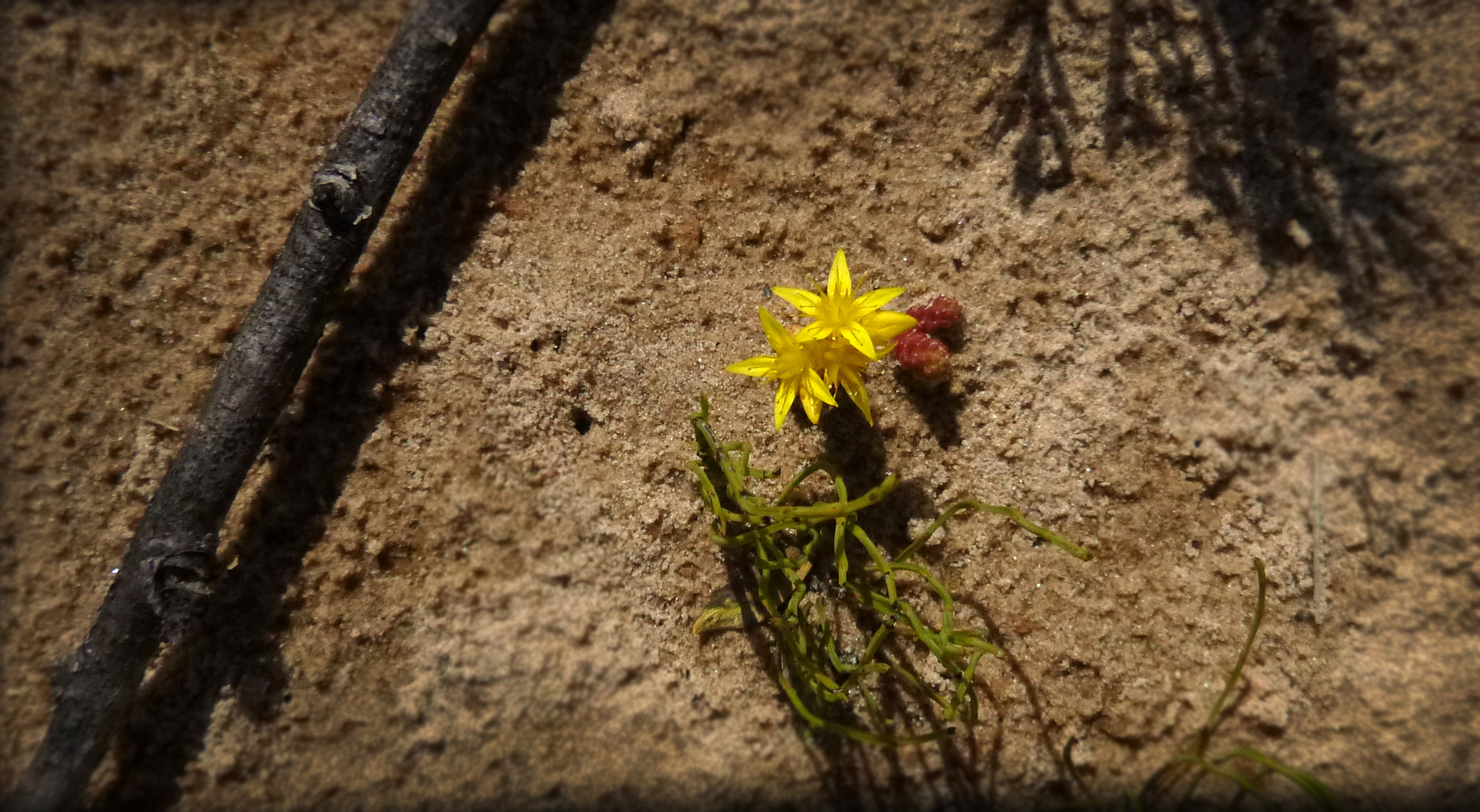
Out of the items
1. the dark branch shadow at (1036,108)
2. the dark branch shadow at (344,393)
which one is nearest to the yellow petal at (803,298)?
the dark branch shadow at (1036,108)

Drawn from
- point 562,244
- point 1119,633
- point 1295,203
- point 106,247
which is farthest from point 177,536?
point 1295,203

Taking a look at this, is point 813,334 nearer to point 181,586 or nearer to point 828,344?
point 828,344

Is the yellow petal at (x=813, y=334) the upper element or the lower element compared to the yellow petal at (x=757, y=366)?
upper

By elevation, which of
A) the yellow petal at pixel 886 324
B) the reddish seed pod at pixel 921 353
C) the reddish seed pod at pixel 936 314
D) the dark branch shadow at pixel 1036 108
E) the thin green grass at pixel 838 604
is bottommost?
the thin green grass at pixel 838 604

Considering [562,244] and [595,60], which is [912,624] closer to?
[562,244]

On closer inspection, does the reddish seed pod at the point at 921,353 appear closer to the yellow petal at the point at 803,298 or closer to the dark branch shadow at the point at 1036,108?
the yellow petal at the point at 803,298

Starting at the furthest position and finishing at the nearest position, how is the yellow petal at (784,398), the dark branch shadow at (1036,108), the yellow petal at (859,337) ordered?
1. the dark branch shadow at (1036,108)
2. the yellow petal at (784,398)
3. the yellow petal at (859,337)

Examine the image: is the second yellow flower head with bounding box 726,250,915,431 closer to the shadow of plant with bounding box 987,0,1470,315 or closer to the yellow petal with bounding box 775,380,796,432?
the yellow petal with bounding box 775,380,796,432
